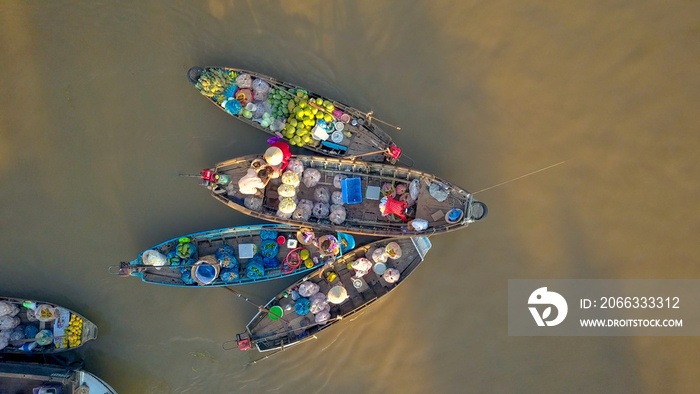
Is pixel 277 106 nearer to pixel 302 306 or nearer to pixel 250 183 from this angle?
pixel 250 183

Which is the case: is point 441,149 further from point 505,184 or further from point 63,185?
point 63,185

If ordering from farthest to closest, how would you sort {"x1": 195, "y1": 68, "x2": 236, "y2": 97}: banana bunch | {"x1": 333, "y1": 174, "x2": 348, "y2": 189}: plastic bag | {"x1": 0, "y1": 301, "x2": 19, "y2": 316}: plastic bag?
{"x1": 195, "y1": 68, "x2": 236, "y2": 97}: banana bunch → {"x1": 333, "y1": 174, "x2": 348, "y2": 189}: plastic bag → {"x1": 0, "y1": 301, "x2": 19, "y2": 316}: plastic bag

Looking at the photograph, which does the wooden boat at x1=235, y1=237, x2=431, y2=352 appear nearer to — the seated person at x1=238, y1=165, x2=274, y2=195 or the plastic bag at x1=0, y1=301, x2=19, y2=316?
the seated person at x1=238, y1=165, x2=274, y2=195

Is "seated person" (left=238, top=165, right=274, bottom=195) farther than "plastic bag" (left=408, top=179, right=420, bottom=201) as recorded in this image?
No

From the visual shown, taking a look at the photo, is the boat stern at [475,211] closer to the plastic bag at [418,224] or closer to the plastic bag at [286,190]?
the plastic bag at [418,224]

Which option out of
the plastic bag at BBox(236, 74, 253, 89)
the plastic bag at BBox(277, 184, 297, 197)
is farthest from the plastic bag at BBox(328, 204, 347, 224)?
the plastic bag at BBox(236, 74, 253, 89)

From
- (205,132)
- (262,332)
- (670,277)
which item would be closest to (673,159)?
(670,277)

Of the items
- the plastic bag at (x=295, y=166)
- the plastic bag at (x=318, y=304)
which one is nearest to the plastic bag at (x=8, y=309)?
the plastic bag at (x=318, y=304)
